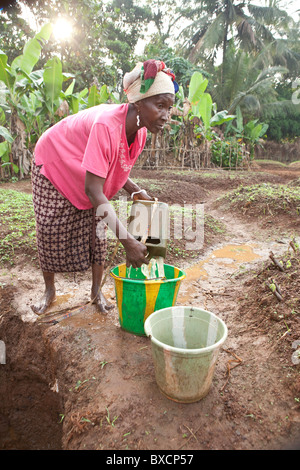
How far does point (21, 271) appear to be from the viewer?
113 inches

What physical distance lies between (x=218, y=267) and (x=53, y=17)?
32.0 feet

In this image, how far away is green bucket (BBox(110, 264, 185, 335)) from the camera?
1749 millimetres

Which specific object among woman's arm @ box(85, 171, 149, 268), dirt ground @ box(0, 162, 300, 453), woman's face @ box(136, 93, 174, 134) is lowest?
dirt ground @ box(0, 162, 300, 453)

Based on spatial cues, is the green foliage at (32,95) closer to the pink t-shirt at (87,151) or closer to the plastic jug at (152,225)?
the pink t-shirt at (87,151)

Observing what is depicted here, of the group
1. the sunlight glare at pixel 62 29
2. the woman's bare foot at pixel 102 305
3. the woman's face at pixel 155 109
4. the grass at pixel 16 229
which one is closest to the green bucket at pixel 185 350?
the woman's bare foot at pixel 102 305

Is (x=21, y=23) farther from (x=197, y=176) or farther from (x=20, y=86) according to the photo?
(x=197, y=176)

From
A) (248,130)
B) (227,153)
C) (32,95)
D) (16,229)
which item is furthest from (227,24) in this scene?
(16,229)

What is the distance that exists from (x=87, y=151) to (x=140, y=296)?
34.0 inches

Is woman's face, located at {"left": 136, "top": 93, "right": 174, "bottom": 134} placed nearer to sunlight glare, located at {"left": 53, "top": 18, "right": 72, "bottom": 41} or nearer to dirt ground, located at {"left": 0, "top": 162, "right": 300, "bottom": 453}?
dirt ground, located at {"left": 0, "top": 162, "right": 300, "bottom": 453}

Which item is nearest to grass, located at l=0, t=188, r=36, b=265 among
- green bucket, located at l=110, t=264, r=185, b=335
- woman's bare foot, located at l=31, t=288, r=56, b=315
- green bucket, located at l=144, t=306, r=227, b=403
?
woman's bare foot, located at l=31, t=288, r=56, b=315

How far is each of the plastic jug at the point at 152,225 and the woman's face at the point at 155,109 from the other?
47 centimetres

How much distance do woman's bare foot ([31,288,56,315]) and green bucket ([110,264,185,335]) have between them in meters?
0.69

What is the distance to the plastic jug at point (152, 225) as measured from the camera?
189 centimetres

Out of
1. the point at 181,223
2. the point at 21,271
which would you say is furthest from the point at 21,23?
the point at 21,271
